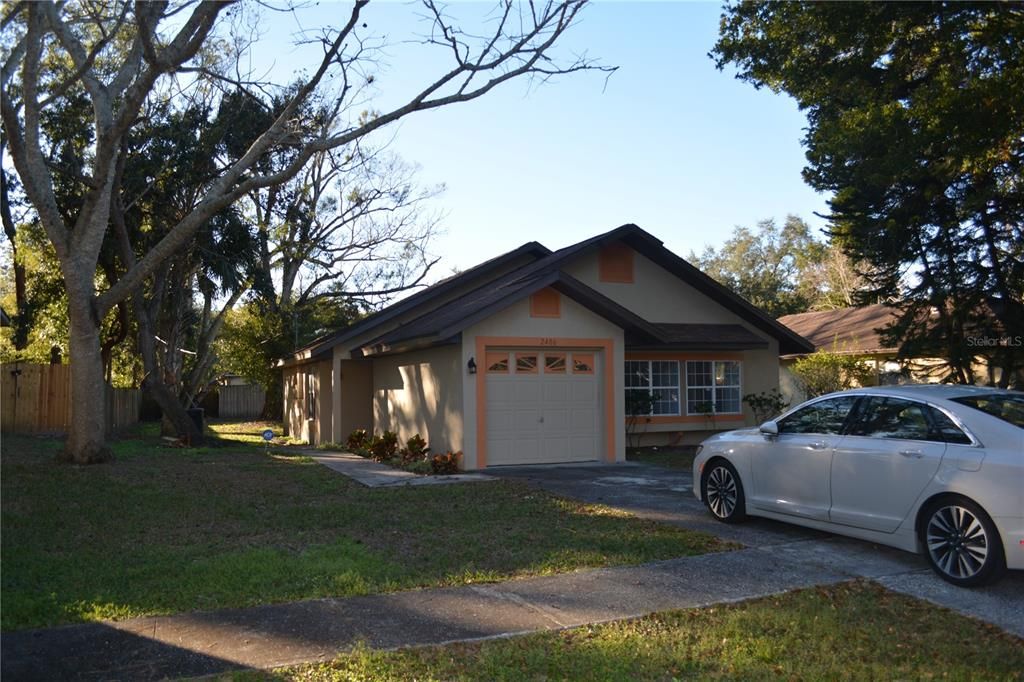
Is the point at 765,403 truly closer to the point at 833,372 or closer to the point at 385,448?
the point at 833,372

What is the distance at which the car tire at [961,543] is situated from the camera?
644 cm

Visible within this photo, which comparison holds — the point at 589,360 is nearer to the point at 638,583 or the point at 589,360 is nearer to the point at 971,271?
the point at 971,271

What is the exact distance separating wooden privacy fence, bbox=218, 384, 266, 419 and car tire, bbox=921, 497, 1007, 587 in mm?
40042

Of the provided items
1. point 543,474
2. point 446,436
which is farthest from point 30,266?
point 543,474

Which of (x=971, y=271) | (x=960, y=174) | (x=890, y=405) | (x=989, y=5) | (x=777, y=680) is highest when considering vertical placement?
(x=989, y=5)

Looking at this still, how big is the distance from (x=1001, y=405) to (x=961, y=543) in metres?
1.30

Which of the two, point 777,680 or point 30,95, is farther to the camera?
point 30,95

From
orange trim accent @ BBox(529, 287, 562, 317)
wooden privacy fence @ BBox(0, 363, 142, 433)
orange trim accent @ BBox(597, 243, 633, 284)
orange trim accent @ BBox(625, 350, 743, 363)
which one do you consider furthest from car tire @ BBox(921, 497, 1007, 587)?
wooden privacy fence @ BBox(0, 363, 142, 433)

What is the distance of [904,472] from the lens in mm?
7176

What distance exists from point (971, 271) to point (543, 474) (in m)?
9.31

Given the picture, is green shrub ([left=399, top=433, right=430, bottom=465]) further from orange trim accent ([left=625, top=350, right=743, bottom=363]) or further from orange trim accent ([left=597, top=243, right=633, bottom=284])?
orange trim accent ([left=597, top=243, right=633, bottom=284])

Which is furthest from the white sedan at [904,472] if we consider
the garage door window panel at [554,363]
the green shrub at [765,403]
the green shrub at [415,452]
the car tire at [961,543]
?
the green shrub at [765,403]

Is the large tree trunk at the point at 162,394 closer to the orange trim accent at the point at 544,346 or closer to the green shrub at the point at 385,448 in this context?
the green shrub at the point at 385,448

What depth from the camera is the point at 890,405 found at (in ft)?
25.4
